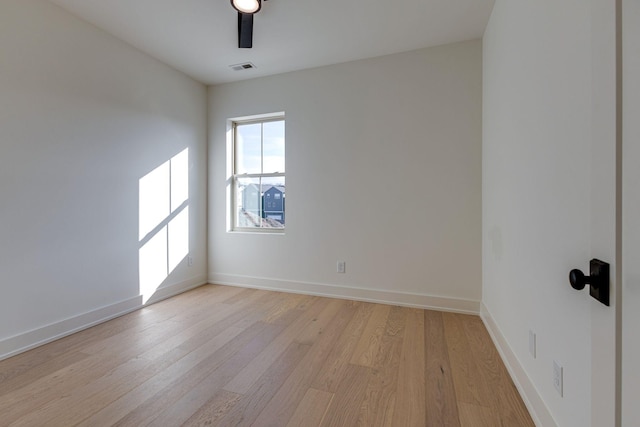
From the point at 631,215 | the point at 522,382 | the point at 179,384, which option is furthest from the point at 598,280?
the point at 179,384

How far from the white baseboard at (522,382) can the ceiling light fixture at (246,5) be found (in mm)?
2830

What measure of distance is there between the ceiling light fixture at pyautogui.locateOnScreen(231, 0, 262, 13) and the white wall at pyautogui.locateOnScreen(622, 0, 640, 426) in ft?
6.47

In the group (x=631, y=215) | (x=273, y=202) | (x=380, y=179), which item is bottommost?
(x=631, y=215)

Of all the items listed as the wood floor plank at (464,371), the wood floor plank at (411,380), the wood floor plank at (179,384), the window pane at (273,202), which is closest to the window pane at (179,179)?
the window pane at (273,202)

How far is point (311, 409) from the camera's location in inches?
56.2

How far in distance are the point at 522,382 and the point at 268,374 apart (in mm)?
1482

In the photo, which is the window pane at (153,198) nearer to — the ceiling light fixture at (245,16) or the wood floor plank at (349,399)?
the ceiling light fixture at (245,16)

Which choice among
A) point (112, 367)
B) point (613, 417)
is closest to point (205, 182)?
point (112, 367)

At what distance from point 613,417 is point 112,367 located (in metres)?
2.42

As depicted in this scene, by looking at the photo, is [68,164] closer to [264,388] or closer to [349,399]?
[264,388]

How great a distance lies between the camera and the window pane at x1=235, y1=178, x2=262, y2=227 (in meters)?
3.62

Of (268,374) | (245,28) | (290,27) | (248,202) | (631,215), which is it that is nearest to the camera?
(631,215)

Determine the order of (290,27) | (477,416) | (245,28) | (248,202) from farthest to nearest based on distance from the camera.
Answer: (248,202)
(290,27)
(245,28)
(477,416)

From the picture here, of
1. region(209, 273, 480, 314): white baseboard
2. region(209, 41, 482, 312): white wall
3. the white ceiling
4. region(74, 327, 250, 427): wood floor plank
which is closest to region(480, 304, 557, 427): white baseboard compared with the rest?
region(209, 273, 480, 314): white baseboard
